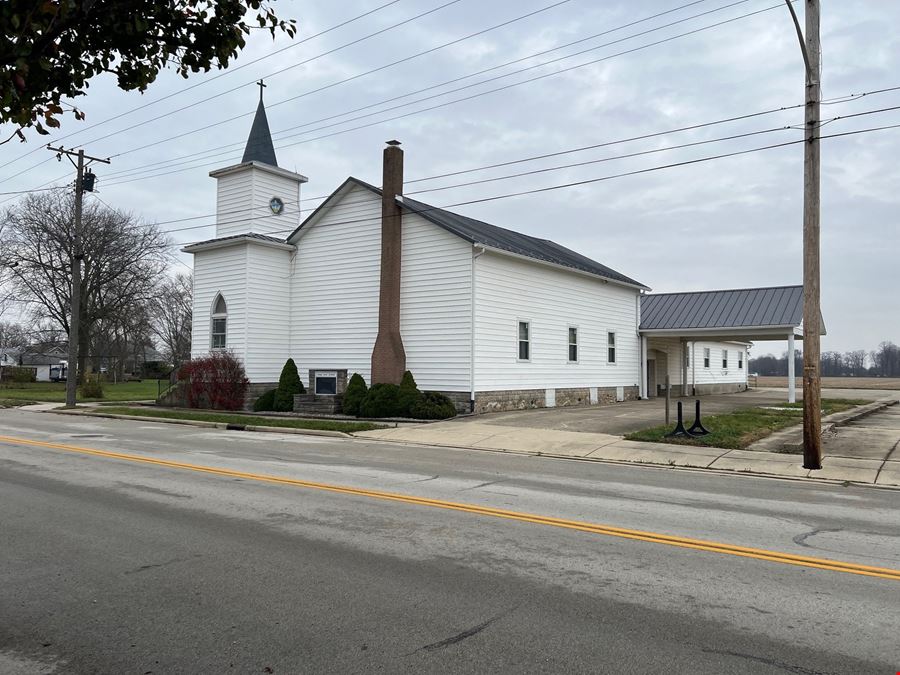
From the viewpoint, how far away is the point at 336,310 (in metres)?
25.5

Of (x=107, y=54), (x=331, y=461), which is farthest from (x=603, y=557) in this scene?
(x=331, y=461)

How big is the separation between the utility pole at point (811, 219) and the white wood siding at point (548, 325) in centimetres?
1092

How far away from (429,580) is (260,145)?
2585 centimetres

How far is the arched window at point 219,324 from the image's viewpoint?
87.1 ft

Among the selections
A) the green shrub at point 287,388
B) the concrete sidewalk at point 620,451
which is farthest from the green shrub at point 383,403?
the green shrub at point 287,388

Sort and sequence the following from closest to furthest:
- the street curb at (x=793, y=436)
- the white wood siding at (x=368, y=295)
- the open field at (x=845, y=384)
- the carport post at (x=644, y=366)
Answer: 1. the street curb at (x=793, y=436)
2. the white wood siding at (x=368, y=295)
3. the carport post at (x=644, y=366)
4. the open field at (x=845, y=384)

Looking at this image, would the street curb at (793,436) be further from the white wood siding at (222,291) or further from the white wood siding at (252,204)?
the white wood siding at (252,204)

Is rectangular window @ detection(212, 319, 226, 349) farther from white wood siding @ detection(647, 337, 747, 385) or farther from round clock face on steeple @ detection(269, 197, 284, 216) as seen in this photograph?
white wood siding @ detection(647, 337, 747, 385)

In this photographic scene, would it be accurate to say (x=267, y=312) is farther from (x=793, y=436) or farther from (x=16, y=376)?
(x=16, y=376)

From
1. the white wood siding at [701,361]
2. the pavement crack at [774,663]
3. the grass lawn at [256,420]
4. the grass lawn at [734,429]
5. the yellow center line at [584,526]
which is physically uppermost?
the white wood siding at [701,361]

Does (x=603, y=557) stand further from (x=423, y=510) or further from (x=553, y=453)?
(x=553, y=453)

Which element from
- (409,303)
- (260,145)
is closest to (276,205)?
(260,145)

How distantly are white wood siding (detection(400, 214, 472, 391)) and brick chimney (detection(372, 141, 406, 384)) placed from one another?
1.46ft

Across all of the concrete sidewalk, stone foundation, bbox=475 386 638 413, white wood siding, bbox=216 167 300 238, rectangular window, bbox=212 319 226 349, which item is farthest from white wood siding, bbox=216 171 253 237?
the concrete sidewalk
